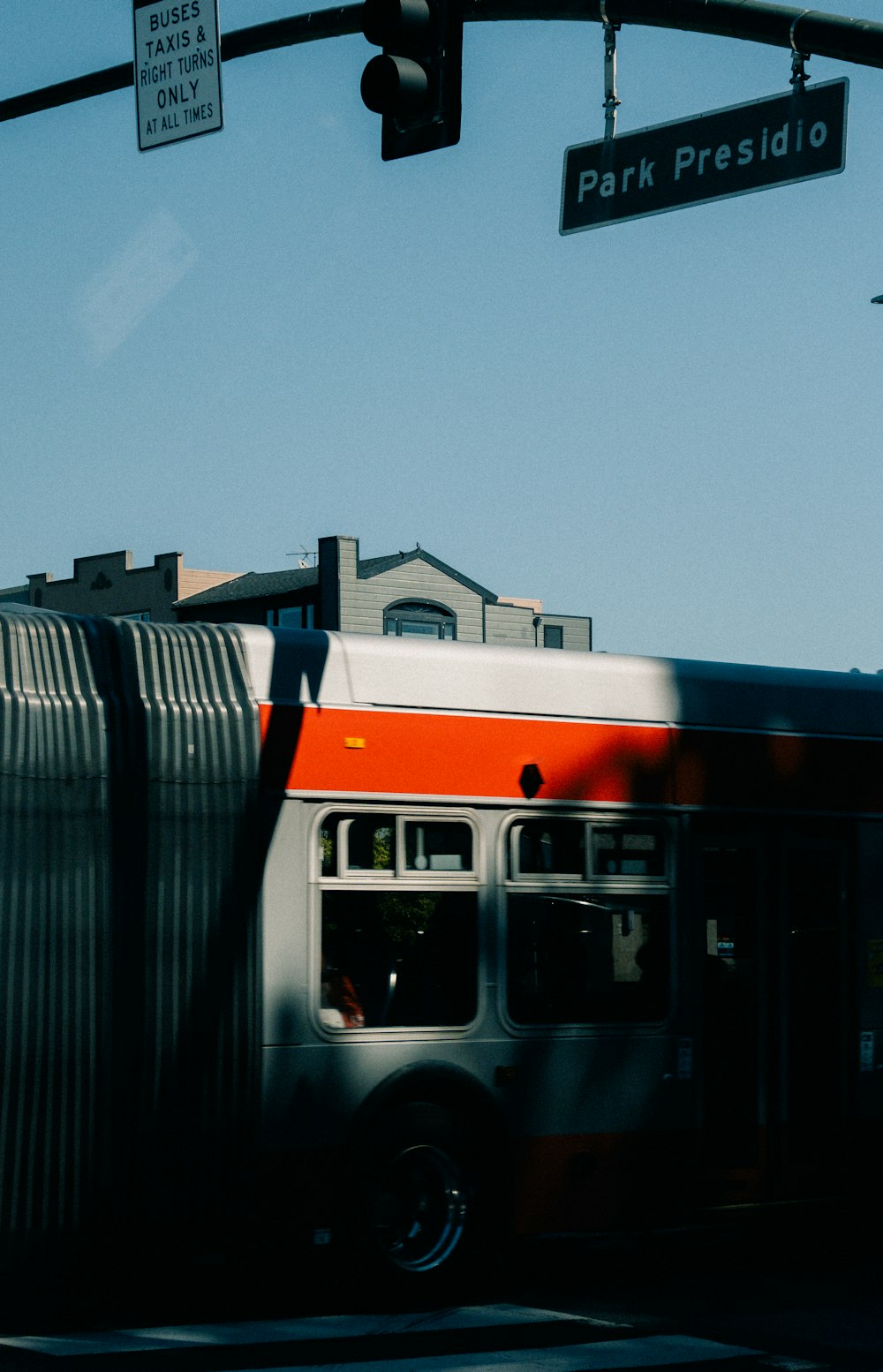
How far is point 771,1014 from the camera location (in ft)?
35.6

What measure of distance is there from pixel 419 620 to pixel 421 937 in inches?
1853

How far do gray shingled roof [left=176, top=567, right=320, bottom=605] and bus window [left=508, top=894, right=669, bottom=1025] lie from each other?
4666 cm

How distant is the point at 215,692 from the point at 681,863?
9.60ft

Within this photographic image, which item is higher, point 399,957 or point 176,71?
point 176,71

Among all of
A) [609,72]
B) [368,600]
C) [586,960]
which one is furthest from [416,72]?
[368,600]

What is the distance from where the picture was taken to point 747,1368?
796 centimetres

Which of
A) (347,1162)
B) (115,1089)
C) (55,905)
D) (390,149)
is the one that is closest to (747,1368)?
(347,1162)

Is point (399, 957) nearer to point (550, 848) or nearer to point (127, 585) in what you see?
point (550, 848)

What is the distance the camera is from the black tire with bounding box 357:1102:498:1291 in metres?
9.32

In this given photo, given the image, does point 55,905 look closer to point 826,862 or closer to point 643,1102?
point 643,1102

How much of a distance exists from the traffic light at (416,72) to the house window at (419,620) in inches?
1817

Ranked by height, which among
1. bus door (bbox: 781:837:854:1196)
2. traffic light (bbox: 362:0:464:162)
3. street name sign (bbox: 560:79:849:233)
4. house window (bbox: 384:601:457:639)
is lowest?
bus door (bbox: 781:837:854:1196)

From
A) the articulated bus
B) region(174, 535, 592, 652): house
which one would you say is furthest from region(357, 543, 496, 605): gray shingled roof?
the articulated bus

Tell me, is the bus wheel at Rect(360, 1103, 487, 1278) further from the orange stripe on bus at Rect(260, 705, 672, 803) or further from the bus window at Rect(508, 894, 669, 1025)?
the orange stripe on bus at Rect(260, 705, 672, 803)
